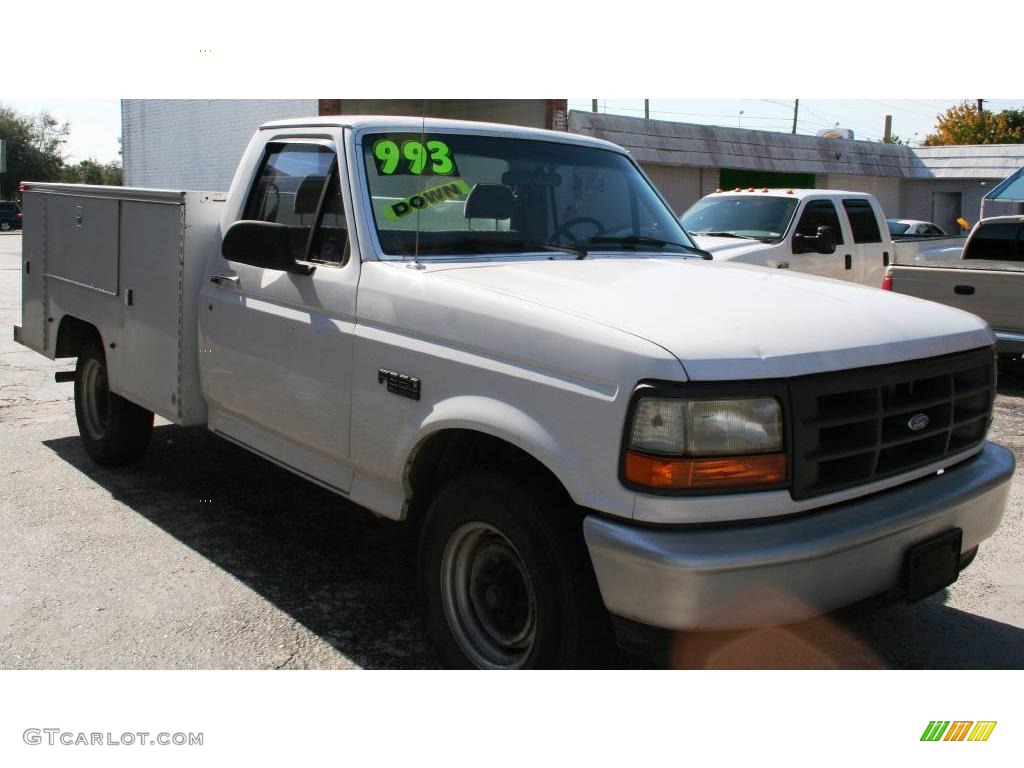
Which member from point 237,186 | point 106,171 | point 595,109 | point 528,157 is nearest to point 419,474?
point 528,157

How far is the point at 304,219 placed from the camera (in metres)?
4.41

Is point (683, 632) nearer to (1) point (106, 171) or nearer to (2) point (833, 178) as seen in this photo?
(2) point (833, 178)

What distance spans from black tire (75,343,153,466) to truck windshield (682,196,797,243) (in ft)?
22.4

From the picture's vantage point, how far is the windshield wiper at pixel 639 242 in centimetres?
440

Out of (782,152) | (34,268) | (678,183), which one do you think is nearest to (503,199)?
(34,268)

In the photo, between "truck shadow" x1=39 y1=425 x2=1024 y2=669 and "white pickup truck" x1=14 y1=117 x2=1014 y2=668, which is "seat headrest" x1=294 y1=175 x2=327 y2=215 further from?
"truck shadow" x1=39 y1=425 x2=1024 y2=669

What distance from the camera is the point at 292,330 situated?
420cm

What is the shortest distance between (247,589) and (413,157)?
202cm

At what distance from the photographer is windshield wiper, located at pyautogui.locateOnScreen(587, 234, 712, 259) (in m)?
4.40

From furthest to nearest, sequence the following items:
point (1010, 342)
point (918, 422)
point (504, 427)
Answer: point (1010, 342)
point (918, 422)
point (504, 427)

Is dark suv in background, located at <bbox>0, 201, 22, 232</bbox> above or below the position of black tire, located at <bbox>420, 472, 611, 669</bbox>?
above

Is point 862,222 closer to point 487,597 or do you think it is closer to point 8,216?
point 487,597

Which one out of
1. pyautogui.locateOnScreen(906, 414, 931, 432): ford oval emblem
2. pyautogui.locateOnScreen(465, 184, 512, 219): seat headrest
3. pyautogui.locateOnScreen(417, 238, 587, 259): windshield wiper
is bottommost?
pyautogui.locateOnScreen(906, 414, 931, 432): ford oval emblem

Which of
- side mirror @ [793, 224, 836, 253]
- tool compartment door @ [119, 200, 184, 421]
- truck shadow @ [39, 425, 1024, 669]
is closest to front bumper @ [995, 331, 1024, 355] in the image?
side mirror @ [793, 224, 836, 253]
